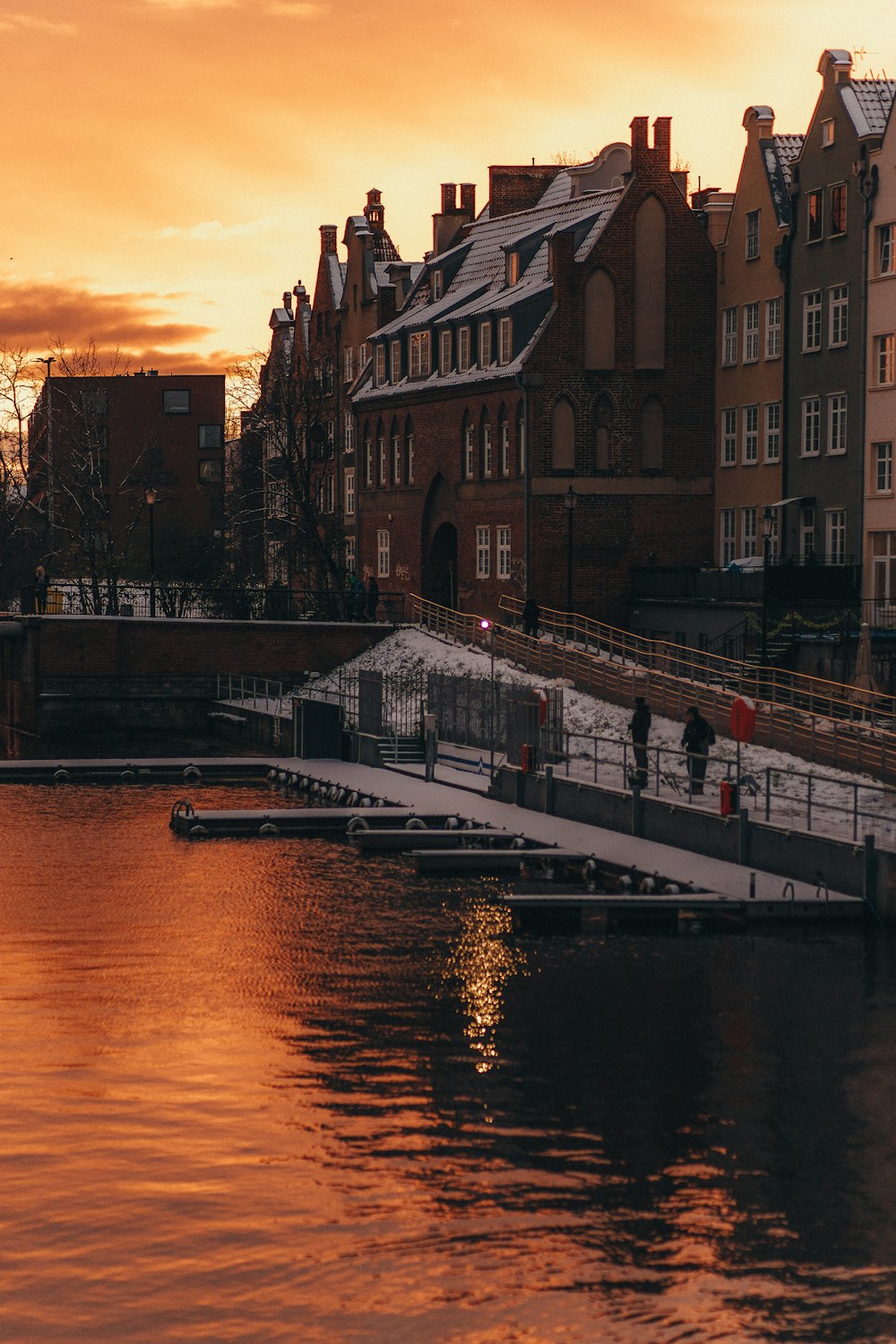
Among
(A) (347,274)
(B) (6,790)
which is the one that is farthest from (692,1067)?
(A) (347,274)

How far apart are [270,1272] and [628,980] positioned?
11.9 metres

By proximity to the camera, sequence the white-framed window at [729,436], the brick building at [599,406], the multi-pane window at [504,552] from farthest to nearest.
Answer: the multi-pane window at [504,552], the white-framed window at [729,436], the brick building at [599,406]

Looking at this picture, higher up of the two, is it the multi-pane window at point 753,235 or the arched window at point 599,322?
the multi-pane window at point 753,235

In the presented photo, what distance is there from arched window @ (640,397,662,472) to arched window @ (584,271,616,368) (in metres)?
2.10

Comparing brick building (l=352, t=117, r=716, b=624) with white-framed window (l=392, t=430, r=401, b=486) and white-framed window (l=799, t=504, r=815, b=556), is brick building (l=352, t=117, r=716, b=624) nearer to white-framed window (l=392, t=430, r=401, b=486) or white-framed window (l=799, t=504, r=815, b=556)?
white-framed window (l=799, t=504, r=815, b=556)

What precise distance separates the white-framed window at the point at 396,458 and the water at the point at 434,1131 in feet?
146

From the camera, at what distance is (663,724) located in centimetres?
4925

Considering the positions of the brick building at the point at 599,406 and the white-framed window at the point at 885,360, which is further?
the brick building at the point at 599,406

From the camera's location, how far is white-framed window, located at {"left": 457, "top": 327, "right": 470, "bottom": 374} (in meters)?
69.9

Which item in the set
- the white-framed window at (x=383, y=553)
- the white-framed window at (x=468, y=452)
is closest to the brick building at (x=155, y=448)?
the white-framed window at (x=383, y=553)

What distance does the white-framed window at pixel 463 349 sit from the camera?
69875 mm

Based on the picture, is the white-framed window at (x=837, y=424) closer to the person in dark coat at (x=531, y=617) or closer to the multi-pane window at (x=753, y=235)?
the multi-pane window at (x=753, y=235)

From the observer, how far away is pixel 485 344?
6800cm

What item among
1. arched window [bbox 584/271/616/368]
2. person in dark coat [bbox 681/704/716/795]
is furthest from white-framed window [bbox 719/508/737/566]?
person in dark coat [bbox 681/704/716/795]
